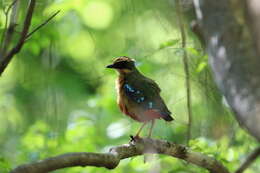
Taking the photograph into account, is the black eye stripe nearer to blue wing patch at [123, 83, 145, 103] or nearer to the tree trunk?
blue wing patch at [123, 83, 145, 103]

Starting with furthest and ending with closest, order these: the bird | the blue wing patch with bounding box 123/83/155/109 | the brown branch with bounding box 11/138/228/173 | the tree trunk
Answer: the blue wing patch with bounding box 123/83/155/109 < the bird < the brown branch with bounding box 11/138/228/173 < the tree trunk

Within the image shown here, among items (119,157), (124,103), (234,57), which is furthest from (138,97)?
(234,57)

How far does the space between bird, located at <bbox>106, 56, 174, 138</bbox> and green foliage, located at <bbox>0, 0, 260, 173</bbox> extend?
0.22 metres

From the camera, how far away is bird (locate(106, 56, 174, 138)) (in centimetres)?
578

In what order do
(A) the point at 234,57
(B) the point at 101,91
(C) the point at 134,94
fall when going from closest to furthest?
(A) the point at 234,57 < (C) the point at 134,94 < (B) the point at 101,91

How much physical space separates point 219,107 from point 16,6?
269cm

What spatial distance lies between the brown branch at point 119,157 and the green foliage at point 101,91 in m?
0.29

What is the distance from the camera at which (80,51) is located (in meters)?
12.3

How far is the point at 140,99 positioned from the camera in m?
5.97

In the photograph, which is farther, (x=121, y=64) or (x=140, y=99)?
(x=121, y=64)

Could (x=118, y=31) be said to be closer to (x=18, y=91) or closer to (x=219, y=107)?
(x=18, y=91)

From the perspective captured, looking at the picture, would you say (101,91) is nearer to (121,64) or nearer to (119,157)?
(121,64)

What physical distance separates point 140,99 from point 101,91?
472 cm

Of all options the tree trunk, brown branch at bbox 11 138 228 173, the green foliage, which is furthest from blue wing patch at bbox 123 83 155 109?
the tree trunk
